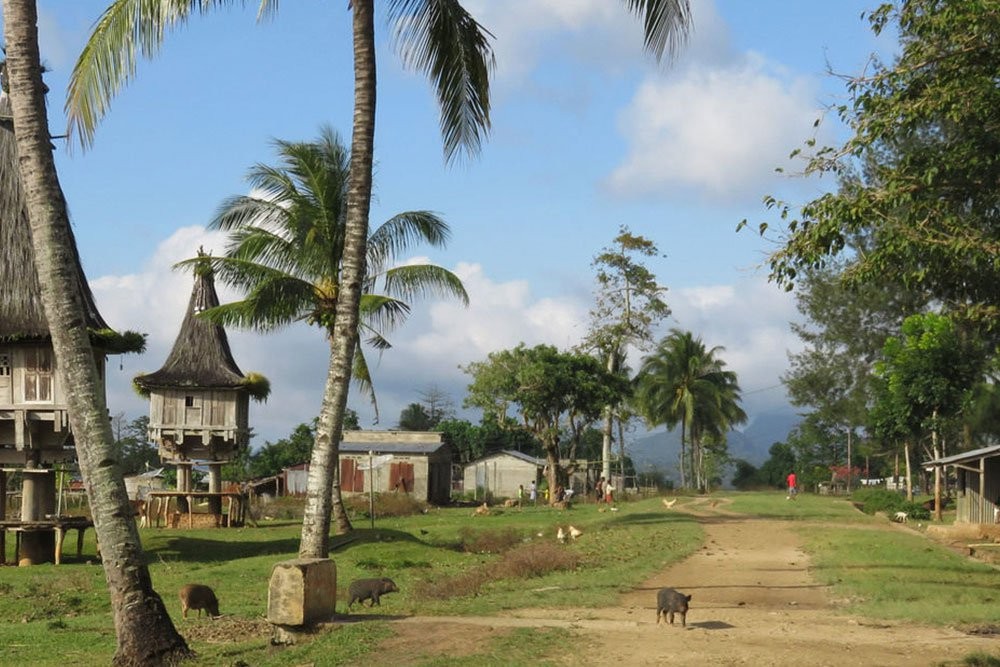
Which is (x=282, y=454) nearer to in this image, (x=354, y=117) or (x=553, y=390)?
(x=553, y=390)

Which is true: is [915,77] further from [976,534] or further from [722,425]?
[722,425]

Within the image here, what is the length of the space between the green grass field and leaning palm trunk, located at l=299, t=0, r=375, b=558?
142 cm

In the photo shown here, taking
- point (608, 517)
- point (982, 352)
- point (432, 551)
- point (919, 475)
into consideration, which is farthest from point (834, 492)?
point (432, 551)

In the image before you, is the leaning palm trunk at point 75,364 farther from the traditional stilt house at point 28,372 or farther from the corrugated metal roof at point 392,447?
the corrugated metal roof at point 392,447

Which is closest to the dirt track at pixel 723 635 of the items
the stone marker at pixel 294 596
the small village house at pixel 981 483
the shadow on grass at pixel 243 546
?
the stone marker at pixel 294 596

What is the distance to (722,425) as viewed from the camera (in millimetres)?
77625

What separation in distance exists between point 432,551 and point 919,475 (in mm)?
66947

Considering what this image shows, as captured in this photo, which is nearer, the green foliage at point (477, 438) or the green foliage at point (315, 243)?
the green foliage at point (315, 243)

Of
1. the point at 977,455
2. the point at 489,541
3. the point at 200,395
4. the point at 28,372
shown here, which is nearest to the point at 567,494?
the point at 200,395

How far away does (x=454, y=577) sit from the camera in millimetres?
20062

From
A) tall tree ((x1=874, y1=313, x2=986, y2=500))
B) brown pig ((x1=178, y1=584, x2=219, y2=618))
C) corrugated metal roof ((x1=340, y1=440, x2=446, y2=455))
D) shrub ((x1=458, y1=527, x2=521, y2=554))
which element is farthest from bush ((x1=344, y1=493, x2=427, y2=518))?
brown pig ((x1=178, y1=584, x2=219, y2=618))

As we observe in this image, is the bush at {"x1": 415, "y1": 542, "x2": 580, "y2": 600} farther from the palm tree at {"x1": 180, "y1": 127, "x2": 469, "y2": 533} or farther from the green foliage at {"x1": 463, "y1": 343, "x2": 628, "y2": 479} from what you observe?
the green foliage at {"x1": 463, "y1": 343, "x2": 628, "y2": 479}

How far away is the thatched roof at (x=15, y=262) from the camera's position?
26844 mm

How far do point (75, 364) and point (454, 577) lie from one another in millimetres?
9613
